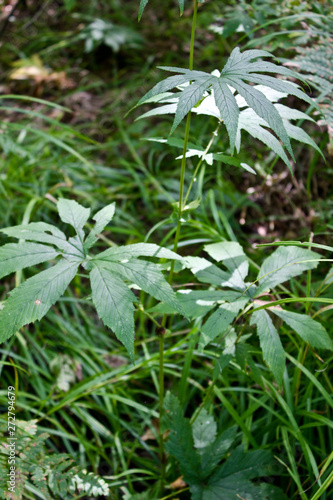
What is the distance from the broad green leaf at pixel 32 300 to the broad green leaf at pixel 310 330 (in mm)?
621

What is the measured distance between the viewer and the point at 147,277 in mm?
977

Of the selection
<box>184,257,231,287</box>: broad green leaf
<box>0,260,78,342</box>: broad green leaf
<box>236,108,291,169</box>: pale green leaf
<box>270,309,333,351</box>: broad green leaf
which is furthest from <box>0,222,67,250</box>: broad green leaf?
<box>270,309,333,351</box>: broad green leaf

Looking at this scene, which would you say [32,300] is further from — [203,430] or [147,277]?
[203,430]

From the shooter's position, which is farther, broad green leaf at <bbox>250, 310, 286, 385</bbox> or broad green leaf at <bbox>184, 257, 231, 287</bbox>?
broad green leaf at <bbox>184, 257, 231, 287</bbox>

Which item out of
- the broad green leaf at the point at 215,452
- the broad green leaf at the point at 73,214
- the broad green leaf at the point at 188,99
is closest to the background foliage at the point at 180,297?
the broad green leaf at the point at 215,452

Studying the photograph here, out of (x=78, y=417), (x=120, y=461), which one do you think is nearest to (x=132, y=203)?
(x=78, y=417)

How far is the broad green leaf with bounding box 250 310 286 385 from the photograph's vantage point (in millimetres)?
1039

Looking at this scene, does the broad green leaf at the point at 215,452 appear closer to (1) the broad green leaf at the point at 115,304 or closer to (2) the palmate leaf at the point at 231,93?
(1) the broad green leaf at the point at 115,304

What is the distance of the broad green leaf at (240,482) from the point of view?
45.9 inches

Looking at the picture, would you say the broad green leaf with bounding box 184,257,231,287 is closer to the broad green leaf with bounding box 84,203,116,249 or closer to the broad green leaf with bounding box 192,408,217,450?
the broad green leaf with bounding box 84,203,116,249

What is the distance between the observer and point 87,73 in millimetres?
3572

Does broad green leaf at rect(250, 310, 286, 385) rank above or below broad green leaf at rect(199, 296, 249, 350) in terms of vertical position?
below

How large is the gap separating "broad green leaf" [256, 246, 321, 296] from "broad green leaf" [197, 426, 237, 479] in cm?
48

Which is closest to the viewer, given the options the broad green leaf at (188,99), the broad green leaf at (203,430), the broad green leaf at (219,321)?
the broad green leaf at (188,99)
